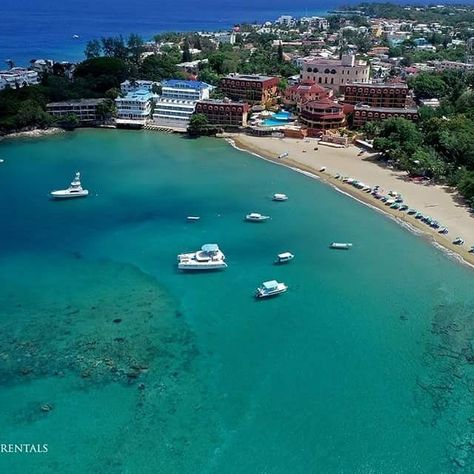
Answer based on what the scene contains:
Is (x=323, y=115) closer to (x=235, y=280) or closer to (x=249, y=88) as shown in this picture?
(x=249, y=88)

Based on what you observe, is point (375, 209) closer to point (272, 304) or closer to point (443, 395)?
point (272, 304)

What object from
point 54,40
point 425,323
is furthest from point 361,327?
point 54,40

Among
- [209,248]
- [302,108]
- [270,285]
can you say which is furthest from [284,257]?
[302,108]

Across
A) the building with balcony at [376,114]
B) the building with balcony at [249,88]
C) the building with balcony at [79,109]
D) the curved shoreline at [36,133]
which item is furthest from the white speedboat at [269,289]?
the building with balcony at [249,88]

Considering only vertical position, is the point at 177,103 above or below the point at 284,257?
above

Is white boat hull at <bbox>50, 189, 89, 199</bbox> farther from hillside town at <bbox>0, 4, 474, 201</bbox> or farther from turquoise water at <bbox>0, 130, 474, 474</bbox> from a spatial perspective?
hillside town at <bbox>0, 4, 474, 201</bbox>

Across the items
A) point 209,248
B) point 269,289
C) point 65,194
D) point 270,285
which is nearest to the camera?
point 269,289
